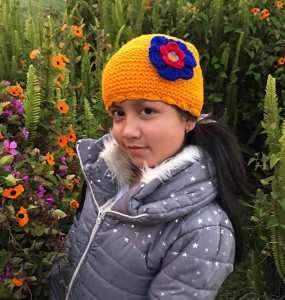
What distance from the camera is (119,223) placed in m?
1.82

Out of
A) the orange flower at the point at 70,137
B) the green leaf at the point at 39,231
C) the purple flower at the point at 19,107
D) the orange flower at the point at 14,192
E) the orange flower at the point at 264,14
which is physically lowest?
the green leaf at the point at 39,231

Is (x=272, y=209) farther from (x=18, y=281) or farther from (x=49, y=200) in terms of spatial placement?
(x=18, y=281)

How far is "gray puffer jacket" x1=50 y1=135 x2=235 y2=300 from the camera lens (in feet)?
5.46

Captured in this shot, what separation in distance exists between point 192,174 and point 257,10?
7.73 feet

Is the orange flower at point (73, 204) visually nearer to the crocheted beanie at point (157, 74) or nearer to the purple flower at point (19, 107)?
the purple flower at point (19, 107)

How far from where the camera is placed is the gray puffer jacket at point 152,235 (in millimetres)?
1664

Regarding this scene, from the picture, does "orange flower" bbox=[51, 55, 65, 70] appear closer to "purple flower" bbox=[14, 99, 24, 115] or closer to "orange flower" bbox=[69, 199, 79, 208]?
"purple flower" bbox=[14, 99, 24, 115]

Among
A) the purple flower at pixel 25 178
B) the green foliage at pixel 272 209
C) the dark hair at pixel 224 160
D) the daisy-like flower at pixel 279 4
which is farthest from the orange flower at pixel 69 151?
the daisy-like flower at pixel 279 4

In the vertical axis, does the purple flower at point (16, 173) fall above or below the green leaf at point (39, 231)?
above

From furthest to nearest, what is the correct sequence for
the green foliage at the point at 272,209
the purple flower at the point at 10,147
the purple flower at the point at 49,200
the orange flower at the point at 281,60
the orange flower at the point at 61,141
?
the orange flower at the point at 281,60
the green foliage at the point at 272,209
the orange flower at the point at 61,141
the purple flower at the point at 49,200
the purple flower at the point at 10,147

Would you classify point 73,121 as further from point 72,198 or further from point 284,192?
point 284,192

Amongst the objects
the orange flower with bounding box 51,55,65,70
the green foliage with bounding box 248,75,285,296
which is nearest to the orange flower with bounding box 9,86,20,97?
the orange flower with bounding box 51,55,65,70

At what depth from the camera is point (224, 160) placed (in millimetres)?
1821

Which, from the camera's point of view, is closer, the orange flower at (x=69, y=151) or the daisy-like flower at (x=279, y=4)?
the orange flower at (x=69, y=151)
